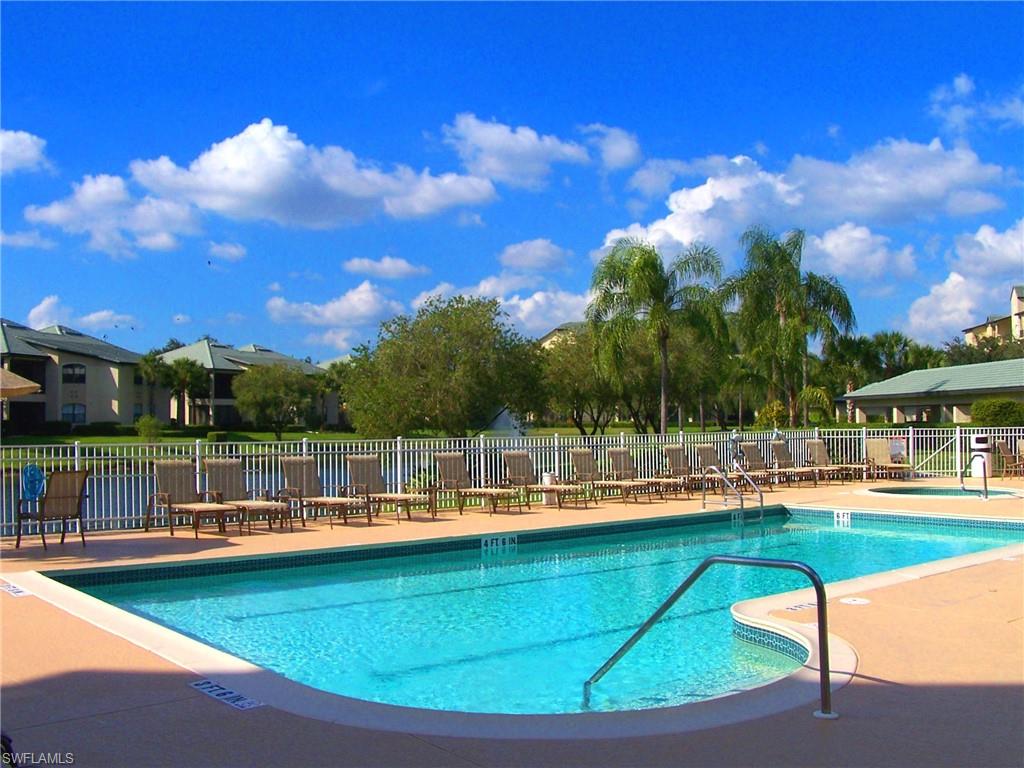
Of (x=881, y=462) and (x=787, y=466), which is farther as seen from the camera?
(x=881, y=462)

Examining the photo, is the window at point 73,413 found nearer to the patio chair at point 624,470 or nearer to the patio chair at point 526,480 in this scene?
the patio chair at point 624,470

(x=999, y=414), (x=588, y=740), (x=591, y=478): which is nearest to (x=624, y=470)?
(x=591, y=478)

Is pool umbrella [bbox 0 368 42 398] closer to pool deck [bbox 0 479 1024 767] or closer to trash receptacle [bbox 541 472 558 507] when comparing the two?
pool deck [bbox 0 479 1024 767]

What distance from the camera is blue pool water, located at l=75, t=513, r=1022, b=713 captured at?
6660mm

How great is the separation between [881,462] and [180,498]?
16770mm

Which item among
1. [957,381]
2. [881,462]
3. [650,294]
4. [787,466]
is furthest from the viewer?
[957,381]

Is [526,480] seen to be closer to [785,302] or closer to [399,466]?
[399,466]

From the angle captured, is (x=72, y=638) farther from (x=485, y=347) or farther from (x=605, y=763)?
(x=485, y=347)

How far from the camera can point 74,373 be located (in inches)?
2334

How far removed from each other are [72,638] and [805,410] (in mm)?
29031

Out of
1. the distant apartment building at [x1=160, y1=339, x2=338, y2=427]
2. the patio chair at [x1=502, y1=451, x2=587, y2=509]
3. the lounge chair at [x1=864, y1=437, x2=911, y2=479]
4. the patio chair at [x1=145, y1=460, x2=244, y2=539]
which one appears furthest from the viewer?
the distant apartment building at [x1=160, y1=339, x2=338, y2=427]

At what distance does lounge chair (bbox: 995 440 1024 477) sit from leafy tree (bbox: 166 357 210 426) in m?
55.2

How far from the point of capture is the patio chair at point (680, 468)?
18.6 meters

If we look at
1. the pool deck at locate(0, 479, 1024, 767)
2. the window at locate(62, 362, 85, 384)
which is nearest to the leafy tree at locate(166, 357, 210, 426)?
the window at locate(62, 362, 85, 384)
